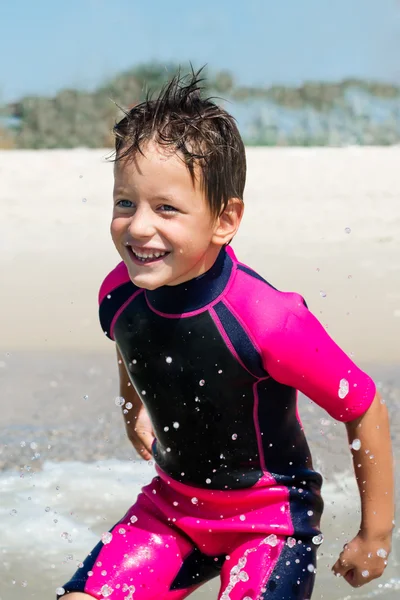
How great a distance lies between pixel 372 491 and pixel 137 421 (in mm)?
906

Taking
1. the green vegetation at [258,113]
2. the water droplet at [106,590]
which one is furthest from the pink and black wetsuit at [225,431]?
the green vegetation at [258,113]

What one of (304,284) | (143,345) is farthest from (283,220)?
(143,345)

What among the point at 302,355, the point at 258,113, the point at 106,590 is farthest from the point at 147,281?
the point at 258,113

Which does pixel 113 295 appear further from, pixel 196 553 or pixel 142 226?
pixel 196 553

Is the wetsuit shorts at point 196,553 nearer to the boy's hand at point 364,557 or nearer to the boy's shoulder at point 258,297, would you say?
the boy's hand at point 364,557

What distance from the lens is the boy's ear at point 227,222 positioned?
268cm

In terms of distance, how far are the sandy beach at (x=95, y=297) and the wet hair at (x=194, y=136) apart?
1719 mm

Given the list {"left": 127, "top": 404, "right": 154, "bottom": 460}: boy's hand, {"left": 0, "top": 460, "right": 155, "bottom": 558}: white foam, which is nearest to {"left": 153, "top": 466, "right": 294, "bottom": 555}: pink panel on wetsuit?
{"left": 127, "top": 404, "right": 154, "bottom": 460}: boy's hand

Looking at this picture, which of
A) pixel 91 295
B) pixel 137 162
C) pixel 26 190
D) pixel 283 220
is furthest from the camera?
pixel 26 190

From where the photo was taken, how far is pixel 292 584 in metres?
2.68

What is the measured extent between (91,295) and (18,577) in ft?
19.0

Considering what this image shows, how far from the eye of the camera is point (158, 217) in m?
2.59

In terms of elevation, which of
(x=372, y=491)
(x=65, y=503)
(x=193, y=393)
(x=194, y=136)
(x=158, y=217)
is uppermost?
(x=194, y=136)

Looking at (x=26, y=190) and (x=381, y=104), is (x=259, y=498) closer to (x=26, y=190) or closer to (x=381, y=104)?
(x=26, y=190)
